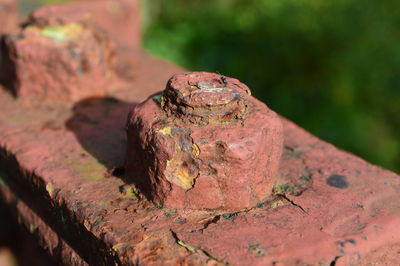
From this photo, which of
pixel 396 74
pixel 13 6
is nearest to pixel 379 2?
pixel 396 74

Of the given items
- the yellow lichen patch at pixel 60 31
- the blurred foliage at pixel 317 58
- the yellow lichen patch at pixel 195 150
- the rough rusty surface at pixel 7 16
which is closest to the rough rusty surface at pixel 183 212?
the yellow lichen patch at pixel 195 150

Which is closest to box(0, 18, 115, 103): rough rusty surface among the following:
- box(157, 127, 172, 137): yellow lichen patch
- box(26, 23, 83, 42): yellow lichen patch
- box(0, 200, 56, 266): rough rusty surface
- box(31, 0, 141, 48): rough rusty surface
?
box(26, 23, 83, 42): yellow lichen patch

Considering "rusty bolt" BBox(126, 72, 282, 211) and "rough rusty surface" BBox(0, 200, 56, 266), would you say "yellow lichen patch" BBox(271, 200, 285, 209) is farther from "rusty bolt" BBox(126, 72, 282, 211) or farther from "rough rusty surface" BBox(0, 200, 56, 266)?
"rough rusty surface" BBox(0, 200, 56, 266)

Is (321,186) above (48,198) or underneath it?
above

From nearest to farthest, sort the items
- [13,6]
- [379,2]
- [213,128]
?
[213,128] < [13,6] < [379,2]

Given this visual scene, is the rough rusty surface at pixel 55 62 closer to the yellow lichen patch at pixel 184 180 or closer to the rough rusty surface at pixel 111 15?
the rough rusty surface at pixel 111 15

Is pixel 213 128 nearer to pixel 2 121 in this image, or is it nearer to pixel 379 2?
pixel 2 121
